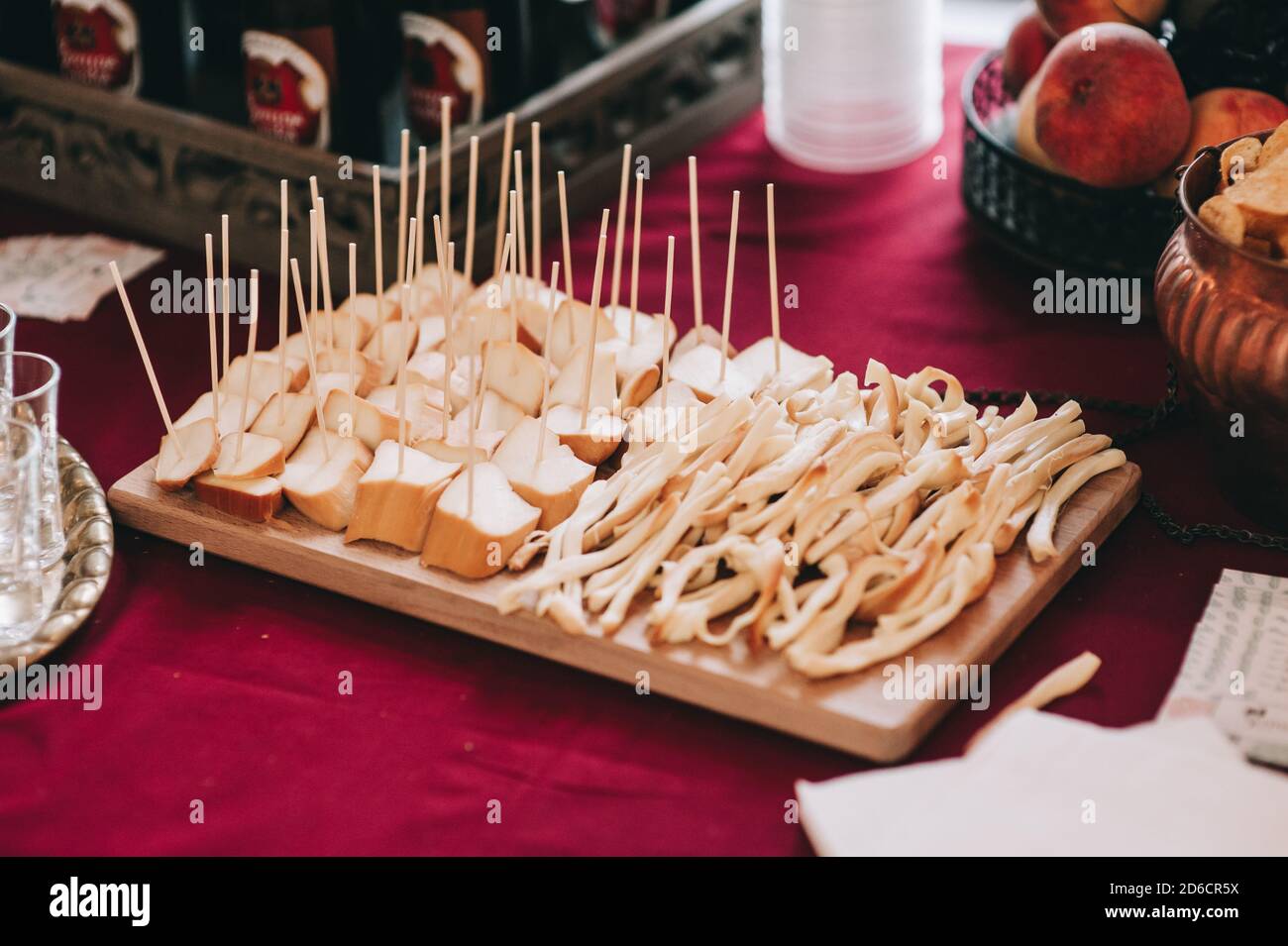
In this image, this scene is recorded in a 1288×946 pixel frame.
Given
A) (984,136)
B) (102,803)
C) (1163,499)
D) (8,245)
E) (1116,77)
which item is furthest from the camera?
(8,245)

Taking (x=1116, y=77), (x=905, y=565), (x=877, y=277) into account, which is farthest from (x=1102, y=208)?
(x=905, y=565)

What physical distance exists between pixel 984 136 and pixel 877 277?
0.64 feet

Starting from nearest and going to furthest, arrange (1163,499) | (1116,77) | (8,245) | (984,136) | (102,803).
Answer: (102,803)
(1163,499)
(1116,77)
(984,136)
(8,245)

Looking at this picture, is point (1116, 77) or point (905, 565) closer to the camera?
point (905, 565)

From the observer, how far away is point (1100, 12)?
1437 millimetres

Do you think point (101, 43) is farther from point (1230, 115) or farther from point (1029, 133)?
point (1230, 115)

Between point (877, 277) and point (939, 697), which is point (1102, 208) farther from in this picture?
point (939, 697)

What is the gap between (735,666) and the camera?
37.9 inches

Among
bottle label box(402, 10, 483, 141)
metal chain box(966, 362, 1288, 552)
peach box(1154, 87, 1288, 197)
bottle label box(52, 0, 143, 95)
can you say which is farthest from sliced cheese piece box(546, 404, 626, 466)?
bottle label box(52, 0, 143, 95)

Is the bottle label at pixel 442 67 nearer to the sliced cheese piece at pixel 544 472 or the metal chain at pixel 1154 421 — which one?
the sliced cheese piece at pixel 544 472

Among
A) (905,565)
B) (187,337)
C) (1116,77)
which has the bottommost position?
(187,337)

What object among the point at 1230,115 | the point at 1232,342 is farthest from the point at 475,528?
the point at 1230,115

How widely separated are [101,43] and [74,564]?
0.86 meters

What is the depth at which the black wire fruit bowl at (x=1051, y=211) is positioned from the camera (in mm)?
1380
